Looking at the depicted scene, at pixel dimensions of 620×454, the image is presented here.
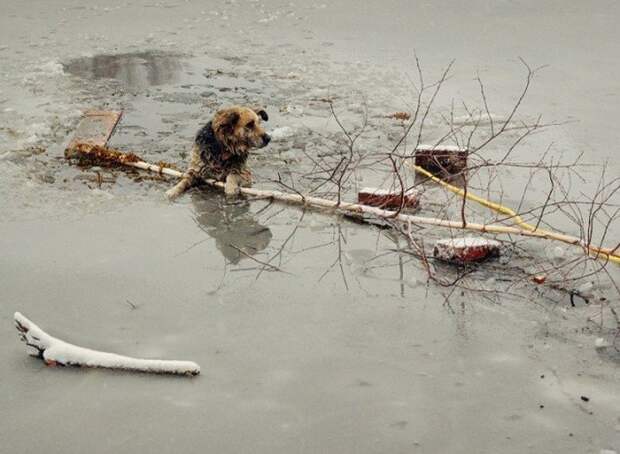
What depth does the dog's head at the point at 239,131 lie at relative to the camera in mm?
5938

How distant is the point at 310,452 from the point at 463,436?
27.4 inches

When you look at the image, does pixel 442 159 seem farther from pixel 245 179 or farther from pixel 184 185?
pixel 184 185

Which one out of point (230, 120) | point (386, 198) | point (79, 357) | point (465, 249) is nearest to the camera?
point (79, 357)

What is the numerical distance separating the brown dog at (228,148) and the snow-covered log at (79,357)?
2.49m

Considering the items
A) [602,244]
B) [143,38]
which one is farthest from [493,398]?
[143,38]

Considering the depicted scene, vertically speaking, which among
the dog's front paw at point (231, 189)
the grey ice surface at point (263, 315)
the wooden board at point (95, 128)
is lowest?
the grey ice surface at point (263, 315)

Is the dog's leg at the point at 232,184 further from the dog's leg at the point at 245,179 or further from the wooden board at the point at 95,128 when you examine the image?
the wooden board at the point at 95,128

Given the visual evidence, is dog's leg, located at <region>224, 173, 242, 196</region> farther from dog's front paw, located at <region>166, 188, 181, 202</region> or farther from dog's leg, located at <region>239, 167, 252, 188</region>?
dog's front paw, located at <region>166, 188, 181, 202</region>

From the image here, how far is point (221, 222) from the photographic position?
5.35m

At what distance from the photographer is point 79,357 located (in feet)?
11.5

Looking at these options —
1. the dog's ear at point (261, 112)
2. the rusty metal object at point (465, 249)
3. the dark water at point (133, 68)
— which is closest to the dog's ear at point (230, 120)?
the dog's ear at point (261, 112)

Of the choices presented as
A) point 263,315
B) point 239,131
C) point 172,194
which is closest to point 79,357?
point 263,315

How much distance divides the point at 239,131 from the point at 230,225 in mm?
1033

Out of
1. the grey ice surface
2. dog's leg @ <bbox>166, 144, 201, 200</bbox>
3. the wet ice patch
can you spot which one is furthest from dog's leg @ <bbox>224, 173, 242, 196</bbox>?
the wet ice patch
